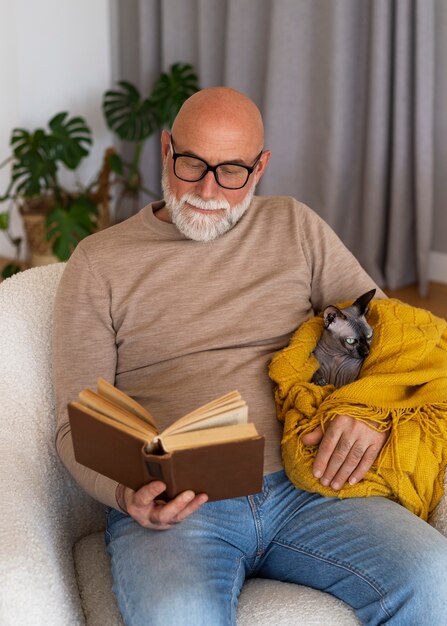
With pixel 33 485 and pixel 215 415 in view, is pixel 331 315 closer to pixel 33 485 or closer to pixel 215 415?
pixel 215 415

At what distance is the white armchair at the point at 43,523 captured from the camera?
1.22 metres

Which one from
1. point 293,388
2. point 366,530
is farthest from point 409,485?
point 293,388

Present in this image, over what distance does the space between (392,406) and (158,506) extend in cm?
44

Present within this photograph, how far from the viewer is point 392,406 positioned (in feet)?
4.88

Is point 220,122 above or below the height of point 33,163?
above

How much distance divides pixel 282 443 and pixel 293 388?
100mm

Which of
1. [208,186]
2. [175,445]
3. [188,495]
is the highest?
[208,186]

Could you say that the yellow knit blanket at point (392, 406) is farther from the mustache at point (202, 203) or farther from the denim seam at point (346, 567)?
the mustache at point (202, 203)

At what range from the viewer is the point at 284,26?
3.95 metres

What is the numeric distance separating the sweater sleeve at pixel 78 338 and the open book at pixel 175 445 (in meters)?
0.25

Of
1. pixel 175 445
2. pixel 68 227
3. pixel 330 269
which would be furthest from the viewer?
pixel 68 227

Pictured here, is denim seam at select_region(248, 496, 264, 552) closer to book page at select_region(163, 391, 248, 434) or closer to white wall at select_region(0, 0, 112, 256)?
book page at select_region(163, 391, 248, 434)

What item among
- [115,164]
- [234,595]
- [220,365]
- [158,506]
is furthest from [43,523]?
[115,164]

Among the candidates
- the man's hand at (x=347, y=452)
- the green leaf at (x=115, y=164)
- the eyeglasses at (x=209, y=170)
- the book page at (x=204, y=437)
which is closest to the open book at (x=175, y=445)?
the book page at (x=204, y=437)
